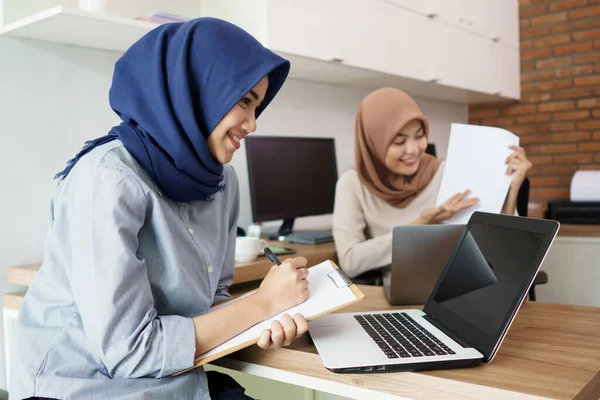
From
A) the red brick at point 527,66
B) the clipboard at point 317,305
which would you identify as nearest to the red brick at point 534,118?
the red brick at point 527,66

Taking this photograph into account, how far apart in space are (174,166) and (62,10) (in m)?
0.84

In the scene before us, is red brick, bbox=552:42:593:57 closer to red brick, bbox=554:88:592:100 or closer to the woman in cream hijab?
red brick, bbox=554:88:592:100

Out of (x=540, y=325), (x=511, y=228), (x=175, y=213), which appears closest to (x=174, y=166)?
(x=175, y=213)

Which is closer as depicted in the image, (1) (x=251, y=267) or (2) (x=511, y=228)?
(2) (x=511, y=228)

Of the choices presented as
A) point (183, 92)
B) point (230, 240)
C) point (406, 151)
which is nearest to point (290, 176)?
point (406, 151)

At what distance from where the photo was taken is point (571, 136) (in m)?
4.20

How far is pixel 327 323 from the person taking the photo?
1.18 m

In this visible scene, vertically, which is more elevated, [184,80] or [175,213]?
[184,80]

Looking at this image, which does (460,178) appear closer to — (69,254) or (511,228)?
(511,228)

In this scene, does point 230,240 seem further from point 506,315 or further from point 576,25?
point 576,25

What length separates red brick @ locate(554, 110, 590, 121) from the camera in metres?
4.14

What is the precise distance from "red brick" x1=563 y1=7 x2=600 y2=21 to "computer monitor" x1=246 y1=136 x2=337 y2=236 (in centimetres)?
241

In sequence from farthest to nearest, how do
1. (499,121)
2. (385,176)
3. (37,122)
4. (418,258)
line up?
(499,121) < (385,176) < (37,122) < (418,258)

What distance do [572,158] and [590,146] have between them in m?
0.14
